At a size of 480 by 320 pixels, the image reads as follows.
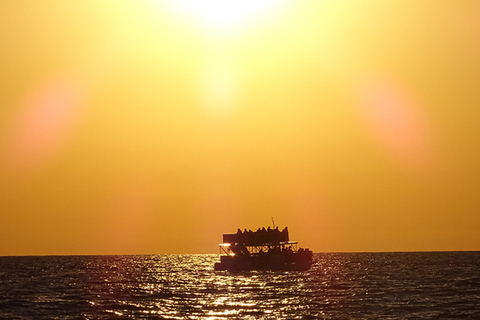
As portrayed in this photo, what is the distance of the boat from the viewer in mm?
117938

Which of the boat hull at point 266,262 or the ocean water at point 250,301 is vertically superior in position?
the boat hull at point 266,262

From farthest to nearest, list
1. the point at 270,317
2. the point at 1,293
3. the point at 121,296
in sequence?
the point at 1,293, the point at 121,296, the point at 270,317

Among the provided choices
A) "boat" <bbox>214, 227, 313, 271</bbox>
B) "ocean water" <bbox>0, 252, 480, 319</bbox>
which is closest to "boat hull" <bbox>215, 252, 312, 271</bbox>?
"boat" <bbox>214, 227, 313, 271</bbox>

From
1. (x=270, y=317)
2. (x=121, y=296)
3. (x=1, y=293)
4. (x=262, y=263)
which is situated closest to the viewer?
(x=270, y=317)

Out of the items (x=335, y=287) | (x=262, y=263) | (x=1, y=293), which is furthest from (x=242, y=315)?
(x=262, y=263)

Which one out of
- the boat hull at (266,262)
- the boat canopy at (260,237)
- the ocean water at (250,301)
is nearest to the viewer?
the ocean water at (250,301)

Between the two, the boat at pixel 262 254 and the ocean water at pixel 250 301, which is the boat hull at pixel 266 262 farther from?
the ocean water at pixel 250 301

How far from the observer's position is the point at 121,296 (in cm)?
7800

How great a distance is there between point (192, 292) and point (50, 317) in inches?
1052

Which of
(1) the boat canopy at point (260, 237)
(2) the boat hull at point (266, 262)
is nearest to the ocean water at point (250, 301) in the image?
(2) the boat hull at point (266, 262)

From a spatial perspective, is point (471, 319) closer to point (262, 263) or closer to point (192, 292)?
point (192, 292)

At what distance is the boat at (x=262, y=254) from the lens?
117938 millimetres

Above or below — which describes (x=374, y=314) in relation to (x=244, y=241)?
below

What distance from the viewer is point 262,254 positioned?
119 metres
